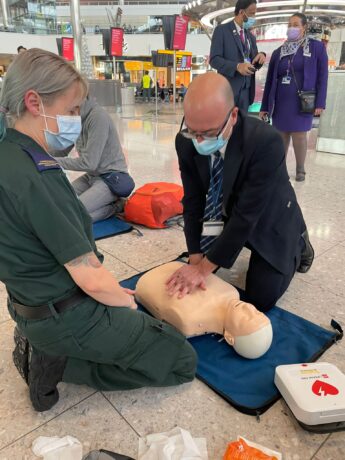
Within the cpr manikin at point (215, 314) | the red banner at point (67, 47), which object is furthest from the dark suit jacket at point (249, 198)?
the red banner at point (67, 47)

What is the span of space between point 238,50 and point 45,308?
343 cm

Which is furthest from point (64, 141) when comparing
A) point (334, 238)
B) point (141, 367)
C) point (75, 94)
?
point (334, 238)

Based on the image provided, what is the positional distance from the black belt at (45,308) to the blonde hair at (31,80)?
48 cm

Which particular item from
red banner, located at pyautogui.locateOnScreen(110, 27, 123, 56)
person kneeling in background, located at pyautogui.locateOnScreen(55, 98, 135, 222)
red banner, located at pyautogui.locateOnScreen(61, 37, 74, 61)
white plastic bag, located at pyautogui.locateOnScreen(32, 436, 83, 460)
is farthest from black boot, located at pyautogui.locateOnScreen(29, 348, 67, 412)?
red banner, located at pyautogui.locateOnScreen(61, 37, 74, 61)

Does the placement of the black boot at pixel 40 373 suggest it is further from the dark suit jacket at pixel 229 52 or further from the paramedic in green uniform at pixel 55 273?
the dark suit jacket at pixel 229 52

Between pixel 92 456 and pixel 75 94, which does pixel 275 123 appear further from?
pixel 92 456

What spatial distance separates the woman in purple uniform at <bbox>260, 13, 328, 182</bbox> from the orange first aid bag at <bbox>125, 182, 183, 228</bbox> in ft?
5.85

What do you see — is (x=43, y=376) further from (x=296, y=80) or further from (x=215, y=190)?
(x=296, y=80)

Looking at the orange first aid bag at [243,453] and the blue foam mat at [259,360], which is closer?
the orange first aid bag at [243,453]

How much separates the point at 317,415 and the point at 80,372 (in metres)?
0.76

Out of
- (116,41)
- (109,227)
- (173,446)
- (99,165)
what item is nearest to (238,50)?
(99,165)

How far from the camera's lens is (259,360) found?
4.68ft

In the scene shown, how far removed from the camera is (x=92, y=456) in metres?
1.01

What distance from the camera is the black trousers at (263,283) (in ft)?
5.53
